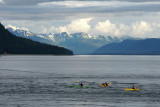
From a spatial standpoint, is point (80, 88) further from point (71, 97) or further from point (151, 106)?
point (151, 106)

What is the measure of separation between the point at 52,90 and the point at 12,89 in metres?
11.2

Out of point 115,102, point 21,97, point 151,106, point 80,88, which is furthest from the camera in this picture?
point 80,88

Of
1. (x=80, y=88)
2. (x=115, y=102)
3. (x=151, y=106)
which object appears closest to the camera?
(x=151, y=106)

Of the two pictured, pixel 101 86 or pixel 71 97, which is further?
pixel 101 86

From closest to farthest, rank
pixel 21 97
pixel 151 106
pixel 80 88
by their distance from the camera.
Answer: pixel 151 106, pixel 21 97, pixel 80 88

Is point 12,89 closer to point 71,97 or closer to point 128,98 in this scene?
point 71,97

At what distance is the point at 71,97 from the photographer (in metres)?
78.3

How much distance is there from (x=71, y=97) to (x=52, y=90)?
42.8ft

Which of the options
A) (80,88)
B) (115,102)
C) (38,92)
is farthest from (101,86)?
(115,102)

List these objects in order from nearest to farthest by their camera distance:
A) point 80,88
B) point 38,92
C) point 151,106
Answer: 1. point 151,106
2. point 38,92
3. point 80,88

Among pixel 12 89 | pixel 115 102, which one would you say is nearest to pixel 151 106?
pixel 115 102

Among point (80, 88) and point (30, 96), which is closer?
point (30, 96)

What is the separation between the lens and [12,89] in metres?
90.8

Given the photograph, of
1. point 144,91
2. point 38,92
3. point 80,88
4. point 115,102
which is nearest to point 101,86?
point 80,88
